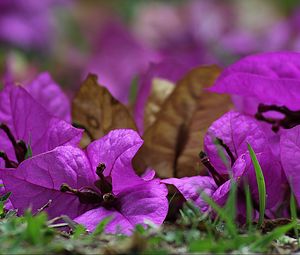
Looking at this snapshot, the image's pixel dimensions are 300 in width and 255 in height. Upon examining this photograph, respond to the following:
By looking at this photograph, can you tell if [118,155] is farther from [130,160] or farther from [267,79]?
[267,79]

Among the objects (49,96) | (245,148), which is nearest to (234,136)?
(245,148)

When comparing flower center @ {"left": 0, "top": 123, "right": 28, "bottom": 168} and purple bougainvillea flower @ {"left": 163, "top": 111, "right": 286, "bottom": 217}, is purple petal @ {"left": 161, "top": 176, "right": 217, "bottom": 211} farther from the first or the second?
flower center @ {"left": 0, "top": 123, "right": 28, "bottom": 168}

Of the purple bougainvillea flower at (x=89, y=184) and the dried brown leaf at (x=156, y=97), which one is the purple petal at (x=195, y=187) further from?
the dried brown leaf at (x=156, y=97)

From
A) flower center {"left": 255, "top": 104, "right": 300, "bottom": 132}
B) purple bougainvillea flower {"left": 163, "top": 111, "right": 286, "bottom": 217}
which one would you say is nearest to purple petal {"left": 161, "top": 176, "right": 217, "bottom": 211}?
purple bougainvillea flower {"left": 163, "top": 111, "right": 286, "bottom": 217}

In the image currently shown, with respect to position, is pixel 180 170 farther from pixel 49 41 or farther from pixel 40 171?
pixel 49 41

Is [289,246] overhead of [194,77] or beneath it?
beneath

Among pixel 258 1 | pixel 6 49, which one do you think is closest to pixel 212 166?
pixel 6 49
